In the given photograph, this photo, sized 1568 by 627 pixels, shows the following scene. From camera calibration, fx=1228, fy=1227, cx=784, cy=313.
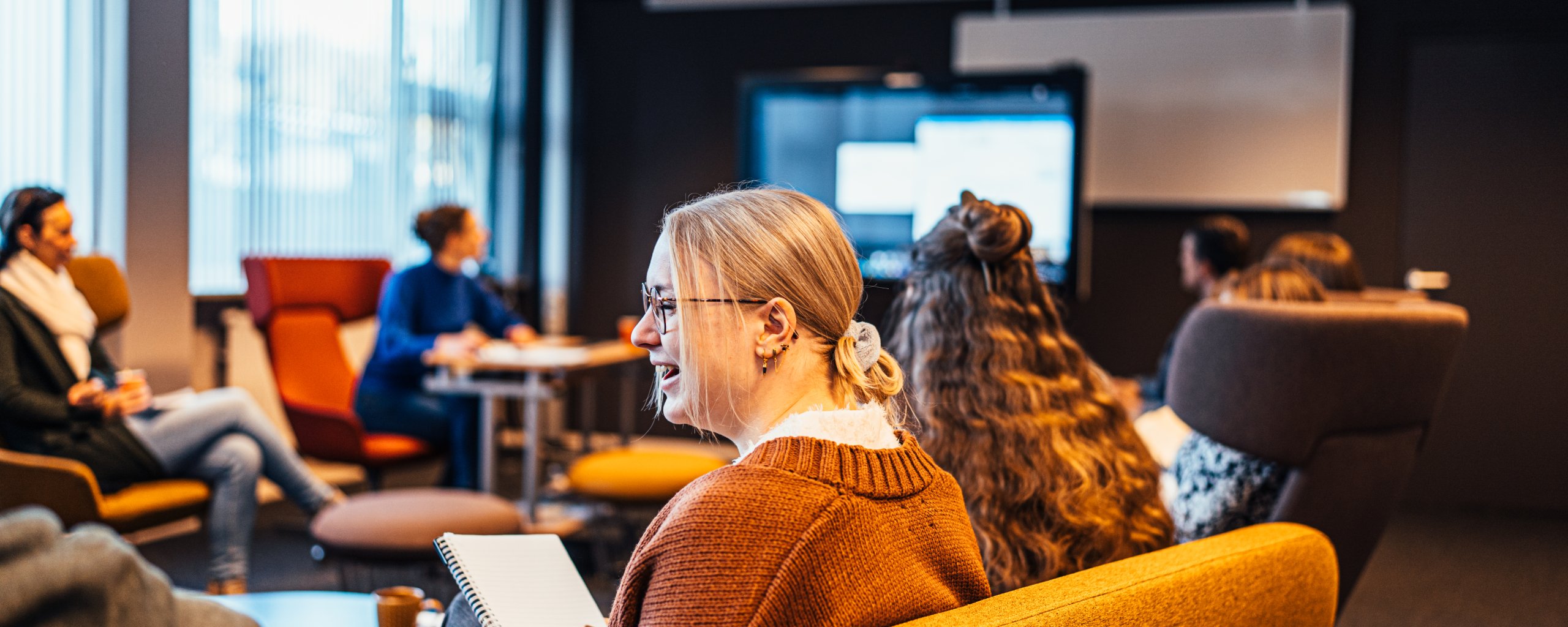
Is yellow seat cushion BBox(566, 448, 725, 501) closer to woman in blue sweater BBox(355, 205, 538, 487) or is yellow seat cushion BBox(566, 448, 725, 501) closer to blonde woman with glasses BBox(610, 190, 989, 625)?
woman in blue sweater BBox(355, 205, 538, 487)

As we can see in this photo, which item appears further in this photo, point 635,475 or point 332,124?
point 332,124

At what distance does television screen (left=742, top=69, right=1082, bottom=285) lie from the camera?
5484 millimetres

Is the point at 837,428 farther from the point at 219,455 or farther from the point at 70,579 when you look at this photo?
the point at 219,455

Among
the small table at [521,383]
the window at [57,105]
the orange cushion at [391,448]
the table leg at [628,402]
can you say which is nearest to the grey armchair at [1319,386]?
the small table at [521,383]

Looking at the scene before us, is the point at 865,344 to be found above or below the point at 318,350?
above

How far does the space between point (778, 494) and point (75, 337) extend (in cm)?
311

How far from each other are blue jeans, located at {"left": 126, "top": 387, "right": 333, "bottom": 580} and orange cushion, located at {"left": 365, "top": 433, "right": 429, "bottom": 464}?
54 cm

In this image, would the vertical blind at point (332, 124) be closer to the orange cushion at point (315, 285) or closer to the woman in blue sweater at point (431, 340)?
the orange cushion at point (315, 285)

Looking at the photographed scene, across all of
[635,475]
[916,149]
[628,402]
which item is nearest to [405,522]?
[635,475]

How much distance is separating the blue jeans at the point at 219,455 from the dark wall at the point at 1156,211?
2014 millimetres

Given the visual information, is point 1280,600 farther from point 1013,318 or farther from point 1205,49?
point 1205,49

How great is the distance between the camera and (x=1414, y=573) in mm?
4270

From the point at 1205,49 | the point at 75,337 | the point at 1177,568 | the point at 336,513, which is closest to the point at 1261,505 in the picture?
the point at 1177,568

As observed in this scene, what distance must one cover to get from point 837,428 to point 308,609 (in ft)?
4.72
